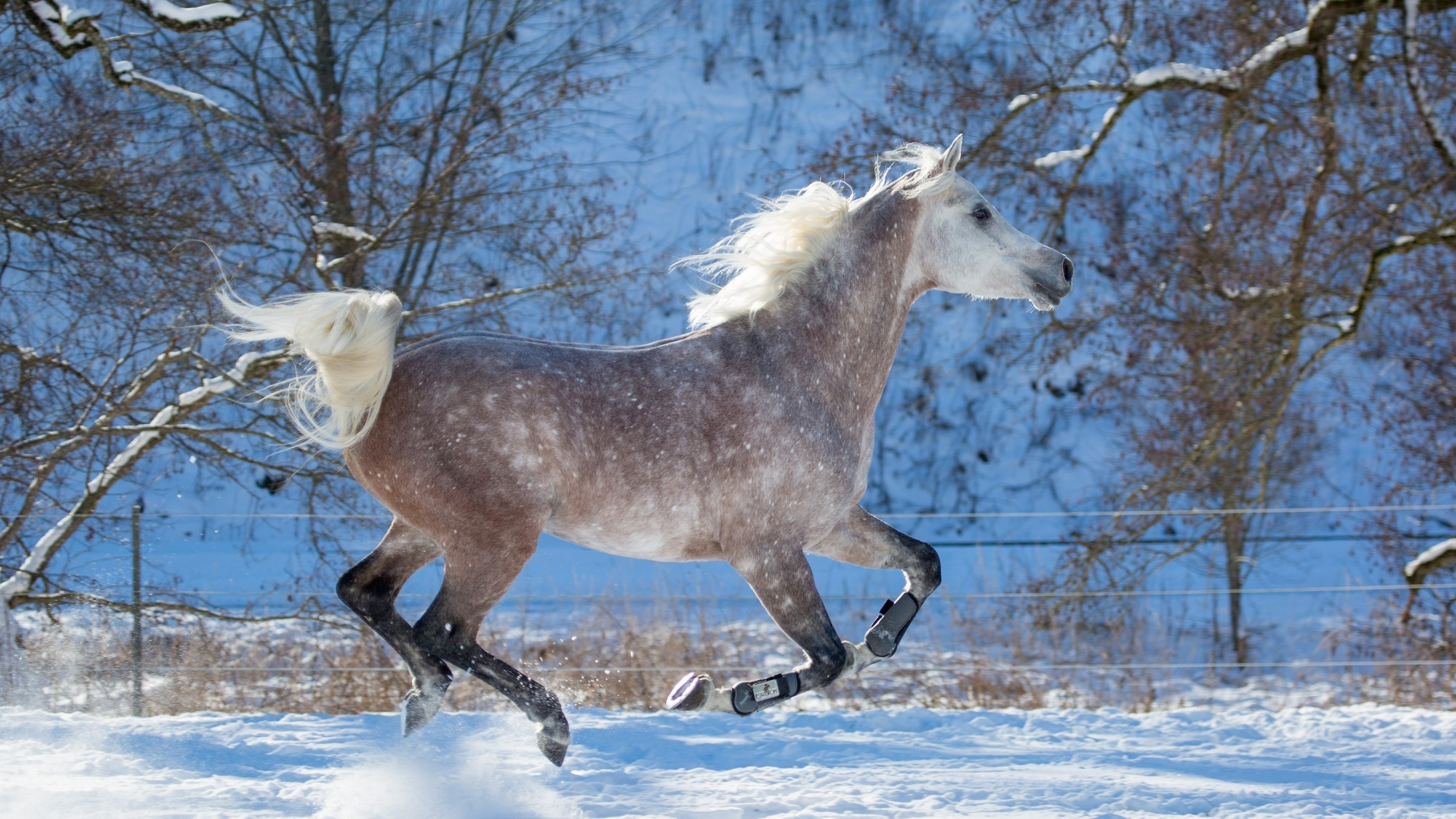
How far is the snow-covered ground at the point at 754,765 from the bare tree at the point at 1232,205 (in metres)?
3.17

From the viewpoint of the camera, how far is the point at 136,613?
546cm

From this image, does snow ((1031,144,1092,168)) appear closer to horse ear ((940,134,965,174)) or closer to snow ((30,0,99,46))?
horse ear ((940,134,965,174))

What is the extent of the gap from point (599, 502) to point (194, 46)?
6015mm

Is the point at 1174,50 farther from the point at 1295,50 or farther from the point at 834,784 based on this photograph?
the point at 834,784

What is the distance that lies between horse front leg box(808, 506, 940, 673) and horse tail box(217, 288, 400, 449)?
1.34 m

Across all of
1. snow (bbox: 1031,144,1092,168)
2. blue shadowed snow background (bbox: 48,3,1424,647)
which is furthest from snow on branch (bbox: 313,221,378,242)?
snow (bbox: 1031,144,1092,168)

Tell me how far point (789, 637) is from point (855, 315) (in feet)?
3.08

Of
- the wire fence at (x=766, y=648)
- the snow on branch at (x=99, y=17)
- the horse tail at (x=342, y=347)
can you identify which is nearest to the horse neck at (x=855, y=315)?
the horse tail at (x=342, y=347)

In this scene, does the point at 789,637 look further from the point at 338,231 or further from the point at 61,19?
the point at 61,19

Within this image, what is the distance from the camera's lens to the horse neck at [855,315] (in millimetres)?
3352

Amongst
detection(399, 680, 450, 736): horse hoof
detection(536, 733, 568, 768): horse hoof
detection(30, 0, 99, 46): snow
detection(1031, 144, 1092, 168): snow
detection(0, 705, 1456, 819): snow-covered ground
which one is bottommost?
detection(0, 705, 1456, 819): snow-covered ground

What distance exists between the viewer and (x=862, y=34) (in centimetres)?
1620

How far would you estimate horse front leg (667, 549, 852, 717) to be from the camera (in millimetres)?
3109

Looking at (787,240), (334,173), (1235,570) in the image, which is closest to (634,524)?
(787,240)
